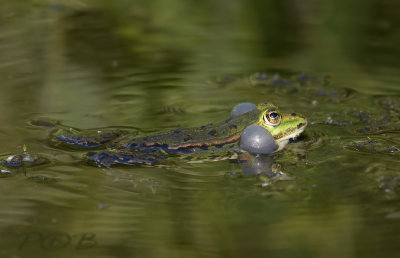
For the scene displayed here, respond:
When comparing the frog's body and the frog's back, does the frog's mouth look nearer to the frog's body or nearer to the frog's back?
the frog's body

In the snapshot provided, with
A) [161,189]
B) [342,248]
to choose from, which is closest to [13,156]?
[161,189]

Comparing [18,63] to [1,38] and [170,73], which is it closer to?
[1,38]

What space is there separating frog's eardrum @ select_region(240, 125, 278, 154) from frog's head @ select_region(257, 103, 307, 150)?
0.10 m

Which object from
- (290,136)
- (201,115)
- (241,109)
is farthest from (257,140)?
(201,115)

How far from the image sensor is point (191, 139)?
4566 millimetres

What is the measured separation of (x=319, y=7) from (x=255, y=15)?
3.62 ft

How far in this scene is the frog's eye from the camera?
15.3ft

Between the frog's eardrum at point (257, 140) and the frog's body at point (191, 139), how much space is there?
0.08m

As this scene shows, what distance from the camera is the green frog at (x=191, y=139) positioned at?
4.48 meters

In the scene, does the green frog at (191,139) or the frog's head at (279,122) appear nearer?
the green frog at (191,139)

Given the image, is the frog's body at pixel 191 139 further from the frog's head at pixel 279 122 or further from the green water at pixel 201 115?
the green water at pixel 201 115

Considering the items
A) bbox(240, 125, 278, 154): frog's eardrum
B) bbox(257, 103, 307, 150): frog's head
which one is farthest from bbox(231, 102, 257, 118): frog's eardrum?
bbox(240, 125, 278, 154): frog's eardrum

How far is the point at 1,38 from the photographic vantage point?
7.42 m

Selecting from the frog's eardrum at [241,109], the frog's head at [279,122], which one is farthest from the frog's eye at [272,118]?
the frog's eardrum at [241,109]
